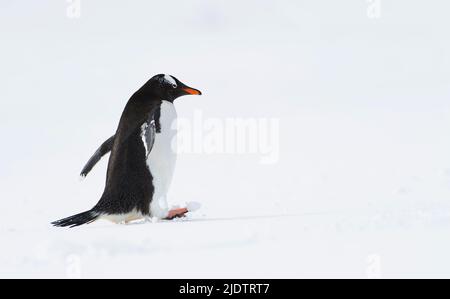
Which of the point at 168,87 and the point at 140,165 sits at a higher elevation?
the point at 168,87

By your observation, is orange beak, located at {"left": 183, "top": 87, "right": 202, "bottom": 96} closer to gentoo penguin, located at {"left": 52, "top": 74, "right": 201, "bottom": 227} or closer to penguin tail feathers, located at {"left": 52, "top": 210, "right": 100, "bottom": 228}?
gentoo penguin, located at {"left": 52, "top": 74, "right": 201, "bottom": 227}

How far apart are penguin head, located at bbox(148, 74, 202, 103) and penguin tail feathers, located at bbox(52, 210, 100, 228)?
82 centimetres

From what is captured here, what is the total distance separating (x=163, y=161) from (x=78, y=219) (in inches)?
23.2

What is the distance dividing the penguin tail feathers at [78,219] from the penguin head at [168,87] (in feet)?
2.68

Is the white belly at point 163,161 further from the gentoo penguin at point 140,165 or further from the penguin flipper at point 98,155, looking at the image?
the penguin flipper at point 98,155

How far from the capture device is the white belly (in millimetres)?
3795

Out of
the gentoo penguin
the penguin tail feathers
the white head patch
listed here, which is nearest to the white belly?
the gentoo penguin

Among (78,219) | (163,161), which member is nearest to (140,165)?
(163,161)

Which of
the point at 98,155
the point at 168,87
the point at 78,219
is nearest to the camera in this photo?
the point at 78,219

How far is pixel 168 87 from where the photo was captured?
396 centimetres

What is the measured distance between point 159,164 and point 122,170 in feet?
0.72

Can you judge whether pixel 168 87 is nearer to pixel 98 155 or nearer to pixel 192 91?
pixel 192 91

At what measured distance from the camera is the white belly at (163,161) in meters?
3.79

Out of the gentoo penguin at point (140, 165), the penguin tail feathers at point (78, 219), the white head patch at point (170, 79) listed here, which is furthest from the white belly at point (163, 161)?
the penguin tail feathers at point (78, 219)
